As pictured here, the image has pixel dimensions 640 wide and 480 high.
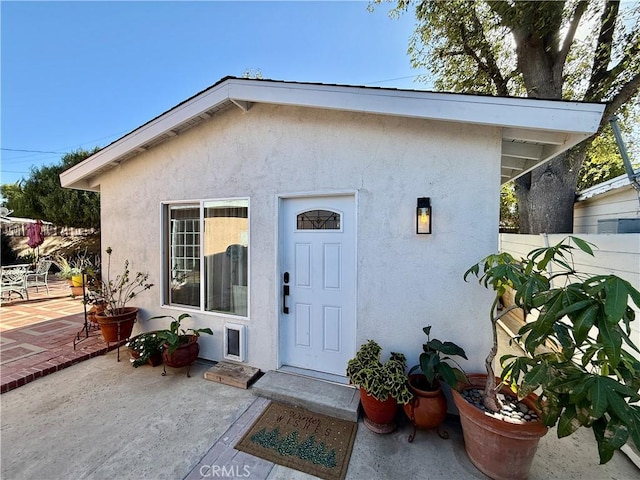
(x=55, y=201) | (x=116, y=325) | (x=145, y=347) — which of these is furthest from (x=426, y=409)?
(x=55, y=201)

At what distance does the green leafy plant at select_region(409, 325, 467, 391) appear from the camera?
264 cm

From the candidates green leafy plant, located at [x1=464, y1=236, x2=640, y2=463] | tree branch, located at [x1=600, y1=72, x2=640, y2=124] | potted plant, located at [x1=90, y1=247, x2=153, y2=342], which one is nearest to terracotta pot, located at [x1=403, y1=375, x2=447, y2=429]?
green leafy plant, located at [x1=464, y1=236, x2=640, y2=463]

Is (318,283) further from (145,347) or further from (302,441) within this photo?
(145,347)

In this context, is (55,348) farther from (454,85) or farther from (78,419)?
(454,85)

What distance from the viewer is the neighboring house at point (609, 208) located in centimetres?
413

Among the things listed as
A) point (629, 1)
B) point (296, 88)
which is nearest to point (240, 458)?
point (296, 88)

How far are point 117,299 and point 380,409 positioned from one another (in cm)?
532

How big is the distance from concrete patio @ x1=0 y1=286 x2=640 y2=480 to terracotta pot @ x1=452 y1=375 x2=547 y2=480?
17cm

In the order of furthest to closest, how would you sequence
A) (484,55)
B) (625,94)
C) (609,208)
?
(484,55) → (625,94) → (609,208)

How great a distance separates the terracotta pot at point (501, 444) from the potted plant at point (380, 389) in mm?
634

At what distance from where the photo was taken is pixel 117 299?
5.20 metres

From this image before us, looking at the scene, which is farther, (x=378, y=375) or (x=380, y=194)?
(x=380, y=194)

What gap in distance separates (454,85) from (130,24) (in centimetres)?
955

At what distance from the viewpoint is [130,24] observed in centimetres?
703
